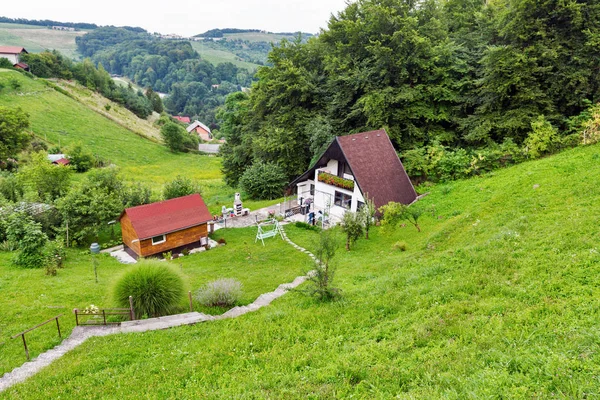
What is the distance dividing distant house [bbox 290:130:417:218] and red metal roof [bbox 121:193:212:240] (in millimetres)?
8492

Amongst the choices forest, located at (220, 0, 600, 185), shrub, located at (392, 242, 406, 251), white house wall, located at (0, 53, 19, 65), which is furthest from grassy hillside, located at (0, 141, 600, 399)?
white house wall, located at (0, 53, 19, 65)

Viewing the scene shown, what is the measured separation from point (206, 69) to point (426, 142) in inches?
6716

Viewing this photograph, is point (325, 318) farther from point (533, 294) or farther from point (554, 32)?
point (554, 32)

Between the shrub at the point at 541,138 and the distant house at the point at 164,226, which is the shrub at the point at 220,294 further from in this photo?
the shrub at the point at 541,138

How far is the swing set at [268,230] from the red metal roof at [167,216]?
341 cm

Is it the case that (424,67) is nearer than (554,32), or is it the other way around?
(554,32)

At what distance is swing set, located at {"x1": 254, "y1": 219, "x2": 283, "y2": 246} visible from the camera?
71.9ft

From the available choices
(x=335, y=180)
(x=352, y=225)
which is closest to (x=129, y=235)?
(x=352, y=225)

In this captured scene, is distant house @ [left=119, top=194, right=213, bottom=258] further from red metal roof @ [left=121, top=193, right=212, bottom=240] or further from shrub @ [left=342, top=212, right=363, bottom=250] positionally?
shrub @ [left=342, top=212, right=363, bottom=250]

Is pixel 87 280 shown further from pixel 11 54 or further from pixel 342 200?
pixel 11 54

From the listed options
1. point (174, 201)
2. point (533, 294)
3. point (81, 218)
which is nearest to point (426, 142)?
point (174, 201)

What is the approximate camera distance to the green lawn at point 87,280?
11.9 m

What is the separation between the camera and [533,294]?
8375mm

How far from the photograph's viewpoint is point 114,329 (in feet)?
37.3
